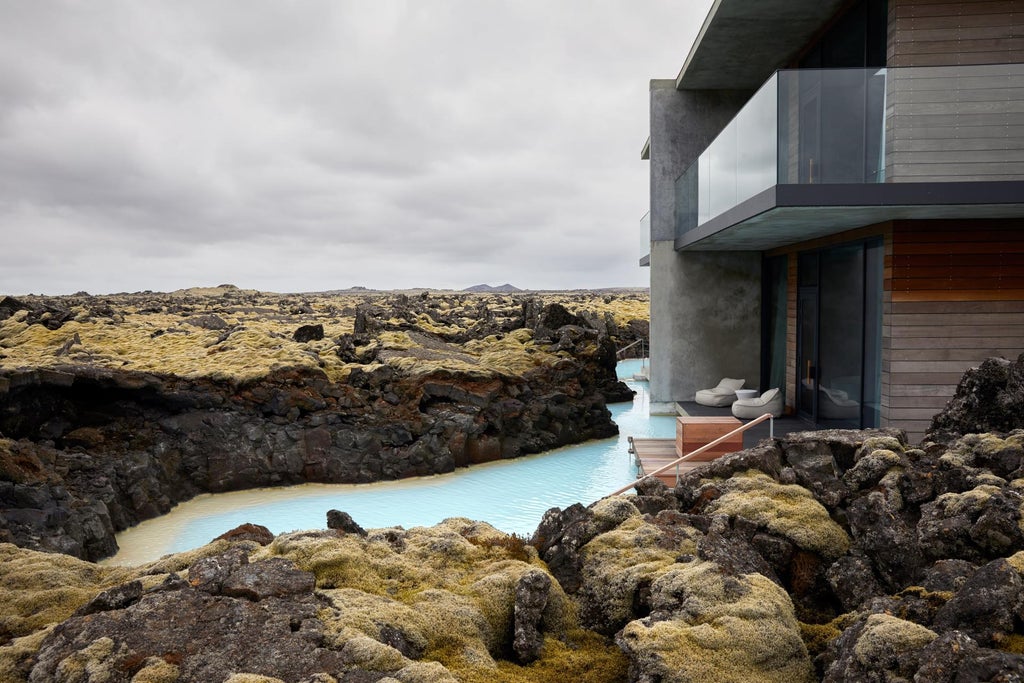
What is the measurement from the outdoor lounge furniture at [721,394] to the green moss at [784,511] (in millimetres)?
11200

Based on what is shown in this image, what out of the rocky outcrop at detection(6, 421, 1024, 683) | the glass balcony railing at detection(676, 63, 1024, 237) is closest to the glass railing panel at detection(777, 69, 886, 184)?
the glass balcony railing at detection(676, 63, 1024, 237)

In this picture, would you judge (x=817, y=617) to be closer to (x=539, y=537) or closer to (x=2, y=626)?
(x=539, y=537)

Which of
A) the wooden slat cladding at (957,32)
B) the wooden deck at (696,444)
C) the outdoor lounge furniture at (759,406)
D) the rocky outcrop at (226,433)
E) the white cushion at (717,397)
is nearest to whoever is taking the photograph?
the wooden slat cladding at (957,32)

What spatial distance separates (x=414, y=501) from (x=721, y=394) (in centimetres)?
850

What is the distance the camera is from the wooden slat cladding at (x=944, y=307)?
1043 centimetres

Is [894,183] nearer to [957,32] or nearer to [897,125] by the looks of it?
[897,125]

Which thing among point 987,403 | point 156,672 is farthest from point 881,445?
point 156,672

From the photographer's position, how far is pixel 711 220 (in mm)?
14016

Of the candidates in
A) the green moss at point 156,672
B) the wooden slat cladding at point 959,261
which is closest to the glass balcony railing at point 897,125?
the wooden slat cladding at point 959,261

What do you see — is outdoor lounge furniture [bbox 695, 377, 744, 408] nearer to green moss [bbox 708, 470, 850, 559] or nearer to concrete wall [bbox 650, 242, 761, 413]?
concrete wall [bbox 650, 242, 761, 413]

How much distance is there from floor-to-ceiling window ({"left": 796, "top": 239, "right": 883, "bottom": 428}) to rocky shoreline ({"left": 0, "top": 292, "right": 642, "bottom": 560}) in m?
6.92

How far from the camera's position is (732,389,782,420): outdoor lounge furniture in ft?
49.6

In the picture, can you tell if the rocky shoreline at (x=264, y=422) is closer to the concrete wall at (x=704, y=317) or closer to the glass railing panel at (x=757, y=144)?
the concrete wall at (x=704, y=317)

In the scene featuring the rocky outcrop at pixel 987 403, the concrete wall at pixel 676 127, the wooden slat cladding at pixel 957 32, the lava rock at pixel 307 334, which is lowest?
the rocky outcrop at pixel 987 403
